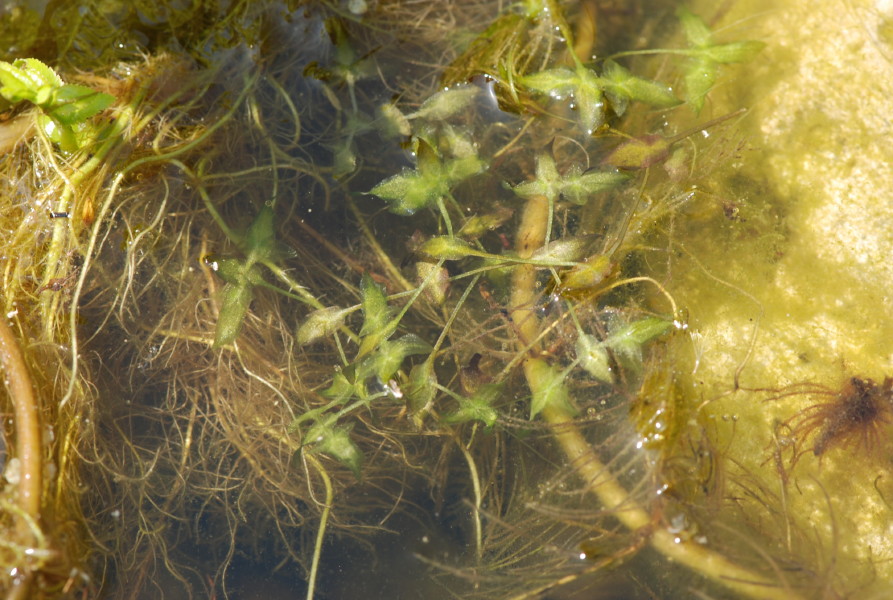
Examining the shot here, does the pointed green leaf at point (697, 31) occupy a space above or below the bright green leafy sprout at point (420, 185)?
above

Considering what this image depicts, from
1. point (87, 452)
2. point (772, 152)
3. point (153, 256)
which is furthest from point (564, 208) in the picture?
point (87, 452)

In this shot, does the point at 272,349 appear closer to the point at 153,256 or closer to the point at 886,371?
the point at 153,256

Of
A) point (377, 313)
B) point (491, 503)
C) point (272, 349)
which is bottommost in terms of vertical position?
point (491, 503)

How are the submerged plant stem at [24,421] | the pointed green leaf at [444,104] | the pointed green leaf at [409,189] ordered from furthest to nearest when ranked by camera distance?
the pointed green leaf at [444,104] < the pointed green leaf at [409,189] < the submerged plant stem at [24,421]

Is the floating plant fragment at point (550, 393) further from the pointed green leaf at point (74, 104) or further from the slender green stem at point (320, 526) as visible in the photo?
the pointed green leaf at point (74, 104)

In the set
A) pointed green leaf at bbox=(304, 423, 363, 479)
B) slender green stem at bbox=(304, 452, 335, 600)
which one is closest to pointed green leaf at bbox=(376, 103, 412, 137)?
pointed green leaf at bbox=(304, 423, 363, 479)

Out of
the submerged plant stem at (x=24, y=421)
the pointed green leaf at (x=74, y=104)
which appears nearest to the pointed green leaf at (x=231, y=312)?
the submerged plant stem at (x=24, y=421)
